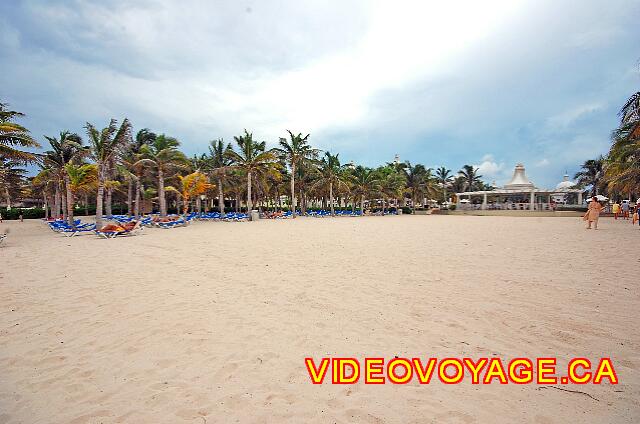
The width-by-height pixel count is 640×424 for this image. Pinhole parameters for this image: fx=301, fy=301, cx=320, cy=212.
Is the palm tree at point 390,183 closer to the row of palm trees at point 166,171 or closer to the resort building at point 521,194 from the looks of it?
the row of palm trees at point 166,171

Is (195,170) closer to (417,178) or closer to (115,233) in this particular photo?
(115,233)

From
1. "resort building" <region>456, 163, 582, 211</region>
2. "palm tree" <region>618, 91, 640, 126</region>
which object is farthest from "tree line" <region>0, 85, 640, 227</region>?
"resort building" <region>456, 163, 582, 211</region>

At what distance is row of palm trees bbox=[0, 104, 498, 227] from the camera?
19.2 m

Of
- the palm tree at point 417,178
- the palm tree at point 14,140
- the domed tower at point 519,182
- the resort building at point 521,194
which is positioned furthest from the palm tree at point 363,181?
the palm tree at point 14,140

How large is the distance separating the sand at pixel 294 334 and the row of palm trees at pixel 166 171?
1350 centimetres

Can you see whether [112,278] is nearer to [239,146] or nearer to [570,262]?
[570,262]

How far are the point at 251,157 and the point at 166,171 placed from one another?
842cm

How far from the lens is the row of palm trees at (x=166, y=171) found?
19203 millimetres

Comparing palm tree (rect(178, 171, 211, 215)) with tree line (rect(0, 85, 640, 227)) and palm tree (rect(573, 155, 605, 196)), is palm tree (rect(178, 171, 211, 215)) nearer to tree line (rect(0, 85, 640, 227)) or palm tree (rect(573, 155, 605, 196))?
tree line (rect(0, 85, 640, 227))

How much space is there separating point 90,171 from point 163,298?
62.0ft

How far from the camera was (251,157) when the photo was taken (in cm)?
3247

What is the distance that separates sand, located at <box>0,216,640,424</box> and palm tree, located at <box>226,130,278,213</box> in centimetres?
2443

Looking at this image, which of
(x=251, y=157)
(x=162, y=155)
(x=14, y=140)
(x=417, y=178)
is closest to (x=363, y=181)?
(x=417, y=178)

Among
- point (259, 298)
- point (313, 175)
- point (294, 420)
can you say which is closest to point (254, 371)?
point (294, 420)
